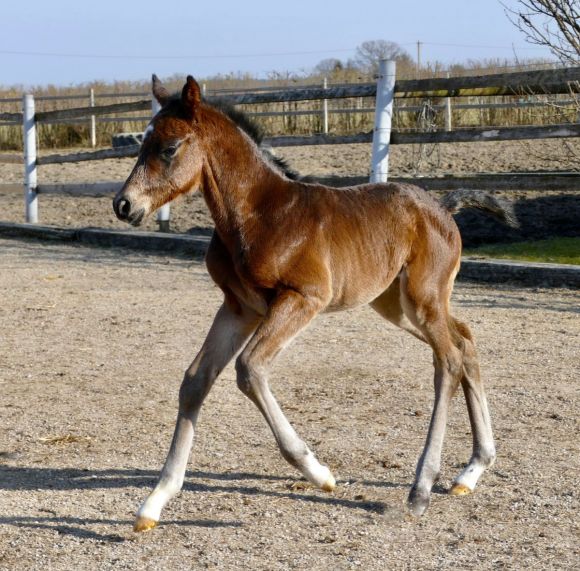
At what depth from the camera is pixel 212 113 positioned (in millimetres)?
4496

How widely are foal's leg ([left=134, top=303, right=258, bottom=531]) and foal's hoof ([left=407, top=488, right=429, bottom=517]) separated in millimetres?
958

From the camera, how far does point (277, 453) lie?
16.8 feet

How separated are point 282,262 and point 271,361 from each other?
0.43 m

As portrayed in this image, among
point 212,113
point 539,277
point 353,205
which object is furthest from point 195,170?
point 539,277

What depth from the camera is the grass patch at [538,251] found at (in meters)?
10.7

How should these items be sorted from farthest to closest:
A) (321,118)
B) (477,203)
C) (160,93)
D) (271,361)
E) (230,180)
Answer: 1. (321,118)
2. (477,203)
3. (160,93)
4. (230,180)
5. (271,361)

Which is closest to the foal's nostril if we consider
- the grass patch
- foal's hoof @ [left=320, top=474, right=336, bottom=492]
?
foal's hoof @ [left=320, top=474, right=336, bottom=492]

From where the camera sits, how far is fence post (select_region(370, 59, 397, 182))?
1130cm

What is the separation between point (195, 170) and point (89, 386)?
8.21 ft

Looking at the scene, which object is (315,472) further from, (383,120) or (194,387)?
(383,120)

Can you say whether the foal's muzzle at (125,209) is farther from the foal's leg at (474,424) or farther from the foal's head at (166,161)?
the foal's leg at (474,424)

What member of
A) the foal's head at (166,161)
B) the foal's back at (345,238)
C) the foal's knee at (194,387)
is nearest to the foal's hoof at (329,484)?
the foal's knee at (194,387)

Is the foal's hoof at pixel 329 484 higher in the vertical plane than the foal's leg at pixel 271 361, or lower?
lower

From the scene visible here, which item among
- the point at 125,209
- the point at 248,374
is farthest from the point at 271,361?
the point at 125,209
